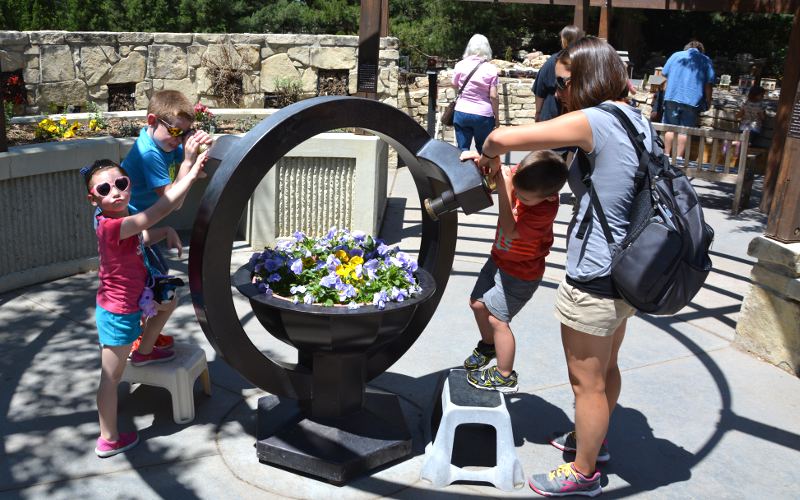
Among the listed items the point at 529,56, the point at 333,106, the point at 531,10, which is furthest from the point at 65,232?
the point at 531,10

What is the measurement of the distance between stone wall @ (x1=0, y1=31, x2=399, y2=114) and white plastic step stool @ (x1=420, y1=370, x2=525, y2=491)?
6895 mm

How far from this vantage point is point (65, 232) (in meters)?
5.58

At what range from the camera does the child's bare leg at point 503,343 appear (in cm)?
355

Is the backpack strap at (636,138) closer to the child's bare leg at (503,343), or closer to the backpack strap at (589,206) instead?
the backpack strap at (589,206)

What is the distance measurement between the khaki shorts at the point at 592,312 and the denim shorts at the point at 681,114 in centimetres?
712

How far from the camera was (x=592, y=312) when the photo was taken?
2.98m

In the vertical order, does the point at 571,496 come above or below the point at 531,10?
below

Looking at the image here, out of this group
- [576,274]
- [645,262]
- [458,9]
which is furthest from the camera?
[458,9]

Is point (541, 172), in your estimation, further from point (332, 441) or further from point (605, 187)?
→ point (332, 441)

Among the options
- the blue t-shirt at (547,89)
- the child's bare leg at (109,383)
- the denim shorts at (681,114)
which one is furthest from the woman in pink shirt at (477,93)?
the child's bare leg at (109,383)

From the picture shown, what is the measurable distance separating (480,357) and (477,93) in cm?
416

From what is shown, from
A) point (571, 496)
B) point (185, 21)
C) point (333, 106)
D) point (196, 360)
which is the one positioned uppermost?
point (185, 21)

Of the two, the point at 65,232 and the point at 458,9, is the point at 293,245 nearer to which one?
the point at 65,232

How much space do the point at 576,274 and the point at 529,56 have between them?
16312 mm
